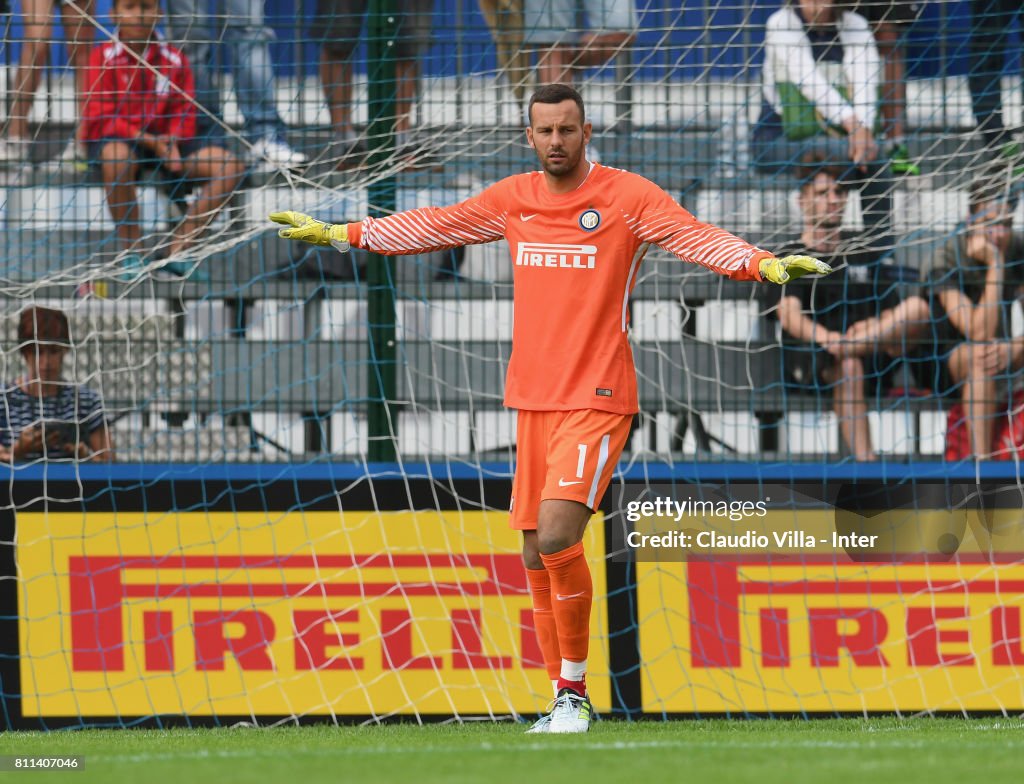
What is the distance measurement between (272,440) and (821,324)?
258cm

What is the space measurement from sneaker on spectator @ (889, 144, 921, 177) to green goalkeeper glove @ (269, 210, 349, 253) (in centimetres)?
288

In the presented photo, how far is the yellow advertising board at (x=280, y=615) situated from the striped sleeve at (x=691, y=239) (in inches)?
66.3

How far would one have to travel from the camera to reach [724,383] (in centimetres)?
663

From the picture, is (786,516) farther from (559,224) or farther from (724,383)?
(559,224)

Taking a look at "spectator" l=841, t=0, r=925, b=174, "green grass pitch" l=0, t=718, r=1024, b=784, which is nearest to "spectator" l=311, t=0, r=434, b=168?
"spectator" l=841, t=0, r=925, b=174

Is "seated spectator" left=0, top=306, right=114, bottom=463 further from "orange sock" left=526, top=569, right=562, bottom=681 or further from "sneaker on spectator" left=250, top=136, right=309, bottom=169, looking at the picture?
"orange sock" left=526, top=569, right=562, bottom=681

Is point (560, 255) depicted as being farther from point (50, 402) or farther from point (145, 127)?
point (50, 402)

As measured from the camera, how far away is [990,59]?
666cm

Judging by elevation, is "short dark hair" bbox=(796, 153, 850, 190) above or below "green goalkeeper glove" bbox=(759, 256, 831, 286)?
above

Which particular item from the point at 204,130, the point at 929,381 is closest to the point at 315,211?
the point at 204,130

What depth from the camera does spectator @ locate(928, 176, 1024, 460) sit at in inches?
255

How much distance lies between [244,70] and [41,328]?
4.90 feet

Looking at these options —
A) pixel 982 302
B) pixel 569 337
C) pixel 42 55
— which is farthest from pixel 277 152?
pixel 982 302

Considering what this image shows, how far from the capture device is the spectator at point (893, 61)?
6.64 metres
